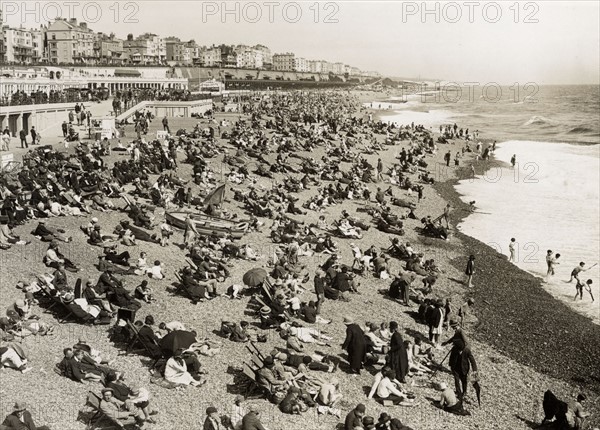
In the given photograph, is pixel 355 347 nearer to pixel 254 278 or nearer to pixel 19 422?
pixel 254 278

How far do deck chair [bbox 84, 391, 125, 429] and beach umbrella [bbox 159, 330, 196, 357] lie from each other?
1.76m

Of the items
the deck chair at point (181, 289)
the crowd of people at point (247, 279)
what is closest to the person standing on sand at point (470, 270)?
the crowd of people at point (247, 279)

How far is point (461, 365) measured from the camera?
35.2 ft

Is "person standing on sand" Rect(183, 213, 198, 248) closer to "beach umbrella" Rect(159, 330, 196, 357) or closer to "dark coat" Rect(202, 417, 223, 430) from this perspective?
"beach umbrella" Rect(159, 330, 196, 357)

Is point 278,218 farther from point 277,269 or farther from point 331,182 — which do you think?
point 331,182

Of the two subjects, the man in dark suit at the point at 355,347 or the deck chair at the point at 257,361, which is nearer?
the deck chair at the point at 257,361

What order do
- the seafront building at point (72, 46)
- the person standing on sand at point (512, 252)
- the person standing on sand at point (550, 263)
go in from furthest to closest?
1. the seafront building at point (72, 46)
2. the person standing on sand at point (512, 252)
3. the person standing on sand at point (550, 263)

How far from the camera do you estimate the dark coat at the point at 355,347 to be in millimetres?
11383

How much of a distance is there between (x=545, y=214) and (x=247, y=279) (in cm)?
1931

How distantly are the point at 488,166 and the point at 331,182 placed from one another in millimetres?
17910

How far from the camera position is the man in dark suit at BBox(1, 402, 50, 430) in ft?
26.5

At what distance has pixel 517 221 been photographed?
2683cm

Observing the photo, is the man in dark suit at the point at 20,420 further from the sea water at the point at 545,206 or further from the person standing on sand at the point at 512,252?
the person standing on sand at the point at 512,252

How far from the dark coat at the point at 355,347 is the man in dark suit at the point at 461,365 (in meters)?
1.71
